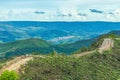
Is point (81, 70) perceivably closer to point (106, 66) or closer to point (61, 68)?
point (61, 68)

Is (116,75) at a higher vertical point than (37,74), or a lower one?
lower

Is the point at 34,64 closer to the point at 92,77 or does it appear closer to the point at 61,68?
the point at 61,68

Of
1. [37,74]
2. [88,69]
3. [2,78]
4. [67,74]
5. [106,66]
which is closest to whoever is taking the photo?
[2,78]

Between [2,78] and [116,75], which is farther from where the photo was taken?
[116,75]

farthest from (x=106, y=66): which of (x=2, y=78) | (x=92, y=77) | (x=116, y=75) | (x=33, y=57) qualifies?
(x=2, y=78)

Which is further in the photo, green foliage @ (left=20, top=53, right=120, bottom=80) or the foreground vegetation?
green foliage @ (left=20, top=53, right=120, bottom=80)

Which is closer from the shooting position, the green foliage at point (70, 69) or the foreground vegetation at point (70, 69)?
the foreground vegetation at point (70, 69)

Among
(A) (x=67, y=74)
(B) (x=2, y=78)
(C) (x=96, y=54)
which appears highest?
(B) (x=2, y=78)

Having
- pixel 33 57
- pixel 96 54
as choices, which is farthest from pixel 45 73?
pixel 96 54

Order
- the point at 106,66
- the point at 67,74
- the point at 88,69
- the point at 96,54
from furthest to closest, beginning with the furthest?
the point at 96,54 < the point at 106,66 < the point at 88,69 < the point at 67,74
